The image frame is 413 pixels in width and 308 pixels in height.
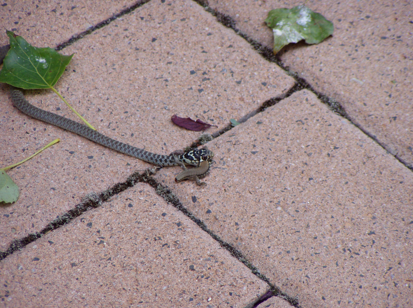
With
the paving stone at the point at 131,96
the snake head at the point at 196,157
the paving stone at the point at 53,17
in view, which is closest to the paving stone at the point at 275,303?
the snake head at the point at 196,157

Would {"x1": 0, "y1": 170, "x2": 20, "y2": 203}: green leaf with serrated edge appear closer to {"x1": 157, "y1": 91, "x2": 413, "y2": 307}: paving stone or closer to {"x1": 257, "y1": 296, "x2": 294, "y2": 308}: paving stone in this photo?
{"x1": 157, "y1": 91, "x2": 413, "y2": 307}: paving stone

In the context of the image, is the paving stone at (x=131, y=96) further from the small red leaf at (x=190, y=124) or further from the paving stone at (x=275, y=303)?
the paving stone at (x=275, y=303)

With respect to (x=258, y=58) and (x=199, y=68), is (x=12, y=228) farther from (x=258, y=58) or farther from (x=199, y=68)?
(x=258, y=58)

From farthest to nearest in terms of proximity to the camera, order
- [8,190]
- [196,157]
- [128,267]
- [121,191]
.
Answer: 1. [196,157]
2. [121,191]
3. [8,190]
4. [128,267]

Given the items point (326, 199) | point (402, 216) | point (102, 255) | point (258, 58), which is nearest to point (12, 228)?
point (102, 255)

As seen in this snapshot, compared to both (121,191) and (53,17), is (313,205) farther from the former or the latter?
(53,17)

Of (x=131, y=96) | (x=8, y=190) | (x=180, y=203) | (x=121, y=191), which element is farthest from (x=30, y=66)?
(x=180, y=203)

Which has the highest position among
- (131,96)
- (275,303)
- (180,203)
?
(131,96)
